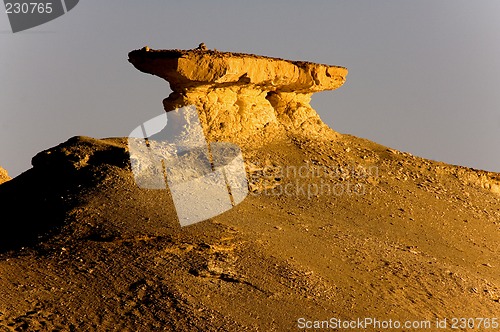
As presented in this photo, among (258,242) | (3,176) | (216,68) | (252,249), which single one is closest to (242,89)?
(216,68)

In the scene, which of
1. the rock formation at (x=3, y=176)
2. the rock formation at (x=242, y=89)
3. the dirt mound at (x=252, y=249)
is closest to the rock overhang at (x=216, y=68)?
the rock formation at (x=242, y=89)

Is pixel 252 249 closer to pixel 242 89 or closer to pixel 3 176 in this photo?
pixel 242 89

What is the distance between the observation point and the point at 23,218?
57.5 feet

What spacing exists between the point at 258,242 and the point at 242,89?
20.5 feet

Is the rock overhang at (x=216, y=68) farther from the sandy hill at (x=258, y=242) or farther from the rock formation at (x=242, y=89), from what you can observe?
the sandy hill at (x=258, y=242)

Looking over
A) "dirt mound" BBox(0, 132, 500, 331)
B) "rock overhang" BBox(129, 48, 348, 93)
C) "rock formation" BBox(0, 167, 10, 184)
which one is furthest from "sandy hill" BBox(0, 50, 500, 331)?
"rock formation" BBox(0, 167, 10, 184)

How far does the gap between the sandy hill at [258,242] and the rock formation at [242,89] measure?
0.26 feet

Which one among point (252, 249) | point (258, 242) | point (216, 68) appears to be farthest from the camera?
point (216, 68)

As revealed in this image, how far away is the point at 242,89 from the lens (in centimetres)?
2078

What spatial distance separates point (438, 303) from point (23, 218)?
8.60 meters

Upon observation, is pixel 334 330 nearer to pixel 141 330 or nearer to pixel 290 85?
pixel 141 330

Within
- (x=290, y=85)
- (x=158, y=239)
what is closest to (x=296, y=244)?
(x=158, y=239)

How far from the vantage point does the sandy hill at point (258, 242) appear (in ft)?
44.9

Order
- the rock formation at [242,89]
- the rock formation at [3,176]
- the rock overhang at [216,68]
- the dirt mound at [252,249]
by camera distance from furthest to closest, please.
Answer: the rock formation at [3,176] → the rock formation at [242,89] → the rock overhang at [216,68] → the dirt mound at [252,249]
